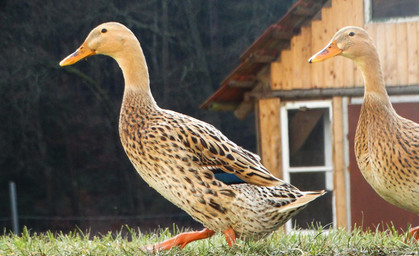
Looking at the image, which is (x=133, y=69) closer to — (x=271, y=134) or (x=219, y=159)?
(x=219, y=159)

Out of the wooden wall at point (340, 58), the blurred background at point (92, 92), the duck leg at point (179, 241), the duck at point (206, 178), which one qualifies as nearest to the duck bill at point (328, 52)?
the duck at point (206, 178)

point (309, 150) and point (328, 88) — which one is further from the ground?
point (328, 88)

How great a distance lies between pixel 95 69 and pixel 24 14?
2.18 m

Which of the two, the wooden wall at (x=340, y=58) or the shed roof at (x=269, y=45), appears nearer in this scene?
the shed roof at (x=269, y=45)

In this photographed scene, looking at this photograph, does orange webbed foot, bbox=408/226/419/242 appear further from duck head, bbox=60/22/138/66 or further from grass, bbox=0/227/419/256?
duck head, bbox=60/22/138/66

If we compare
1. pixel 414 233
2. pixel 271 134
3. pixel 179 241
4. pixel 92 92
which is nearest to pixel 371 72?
pixel 414 233

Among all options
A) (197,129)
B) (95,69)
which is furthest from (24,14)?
(197,129)

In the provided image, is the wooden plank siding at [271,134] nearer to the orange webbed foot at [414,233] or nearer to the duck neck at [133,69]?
the orange webbed foot at [414,233]

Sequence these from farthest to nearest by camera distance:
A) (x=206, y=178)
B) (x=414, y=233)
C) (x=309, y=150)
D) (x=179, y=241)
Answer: (x=309, y=150)
(x=414, y=233)
(x=179, y=241)
(x=206, y=178)

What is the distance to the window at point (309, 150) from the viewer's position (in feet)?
27.1

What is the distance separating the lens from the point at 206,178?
4.30 m

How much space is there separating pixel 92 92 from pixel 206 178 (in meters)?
14.1

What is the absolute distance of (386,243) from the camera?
175 inches

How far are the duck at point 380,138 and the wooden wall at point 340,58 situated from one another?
3207 millimetres
